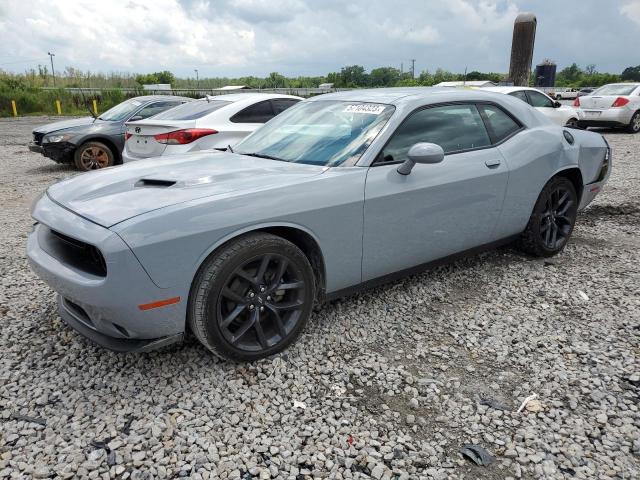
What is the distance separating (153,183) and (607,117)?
14.8 metres

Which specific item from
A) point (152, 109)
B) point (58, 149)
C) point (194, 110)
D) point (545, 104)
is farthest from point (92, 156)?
point (545, 104)

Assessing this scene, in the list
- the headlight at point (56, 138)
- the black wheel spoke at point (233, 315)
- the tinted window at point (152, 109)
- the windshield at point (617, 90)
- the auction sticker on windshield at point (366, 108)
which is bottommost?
the black wheel spoke at point (233, 315)

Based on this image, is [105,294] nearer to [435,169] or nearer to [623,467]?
[435,169]

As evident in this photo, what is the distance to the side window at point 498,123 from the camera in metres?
3.94

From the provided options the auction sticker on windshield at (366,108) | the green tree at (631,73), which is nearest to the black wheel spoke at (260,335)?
the auction sticker on windshield at (366,108)

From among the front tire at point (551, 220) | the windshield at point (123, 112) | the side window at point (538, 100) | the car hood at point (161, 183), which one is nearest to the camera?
the car hood at point (161, 183)

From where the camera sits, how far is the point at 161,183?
2865 mm

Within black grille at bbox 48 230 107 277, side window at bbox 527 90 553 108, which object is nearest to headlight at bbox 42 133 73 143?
black grille at bbox 48 230 107 277

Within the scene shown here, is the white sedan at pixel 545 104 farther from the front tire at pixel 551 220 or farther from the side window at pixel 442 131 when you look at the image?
the side window at pixel 442 131

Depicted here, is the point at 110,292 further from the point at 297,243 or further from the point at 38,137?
the point at 38,137

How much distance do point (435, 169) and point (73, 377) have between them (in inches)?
102

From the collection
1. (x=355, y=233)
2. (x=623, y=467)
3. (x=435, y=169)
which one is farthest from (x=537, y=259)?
(x=623, y=467)

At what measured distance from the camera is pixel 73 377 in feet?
9.08

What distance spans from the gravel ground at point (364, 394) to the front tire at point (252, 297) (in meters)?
0.16
